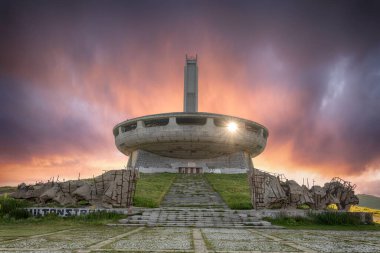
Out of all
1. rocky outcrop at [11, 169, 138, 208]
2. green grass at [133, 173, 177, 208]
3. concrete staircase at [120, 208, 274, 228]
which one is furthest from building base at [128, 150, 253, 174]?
concrete staircase at [120, 208, 274, 228]

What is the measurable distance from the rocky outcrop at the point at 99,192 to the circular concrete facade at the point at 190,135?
80.0 feet

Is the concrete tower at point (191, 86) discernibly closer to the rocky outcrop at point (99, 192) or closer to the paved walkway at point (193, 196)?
the paved walkway at point (193, 196)

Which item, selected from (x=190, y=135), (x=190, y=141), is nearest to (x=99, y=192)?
(x=190, y=135)

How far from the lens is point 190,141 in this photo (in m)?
43.4

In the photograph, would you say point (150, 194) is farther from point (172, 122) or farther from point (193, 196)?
point (172, 122)

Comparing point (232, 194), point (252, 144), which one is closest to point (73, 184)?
point (232, 194)

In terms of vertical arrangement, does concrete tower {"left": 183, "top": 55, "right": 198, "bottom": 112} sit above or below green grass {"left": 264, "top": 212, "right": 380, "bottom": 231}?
above

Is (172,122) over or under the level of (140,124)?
under

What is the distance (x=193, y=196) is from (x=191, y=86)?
3063 centimetres

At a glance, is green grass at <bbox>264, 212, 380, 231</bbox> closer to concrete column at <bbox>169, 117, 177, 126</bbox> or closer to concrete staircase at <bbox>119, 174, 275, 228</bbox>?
concrete staircase at <bbox>119, 174, 275, 228</bbox>

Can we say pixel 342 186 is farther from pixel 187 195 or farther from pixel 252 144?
pixel 252 144

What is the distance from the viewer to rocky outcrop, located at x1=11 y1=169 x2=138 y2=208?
17219 mm

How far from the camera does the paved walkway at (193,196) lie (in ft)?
66.2

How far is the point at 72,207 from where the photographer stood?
16.9 meters
